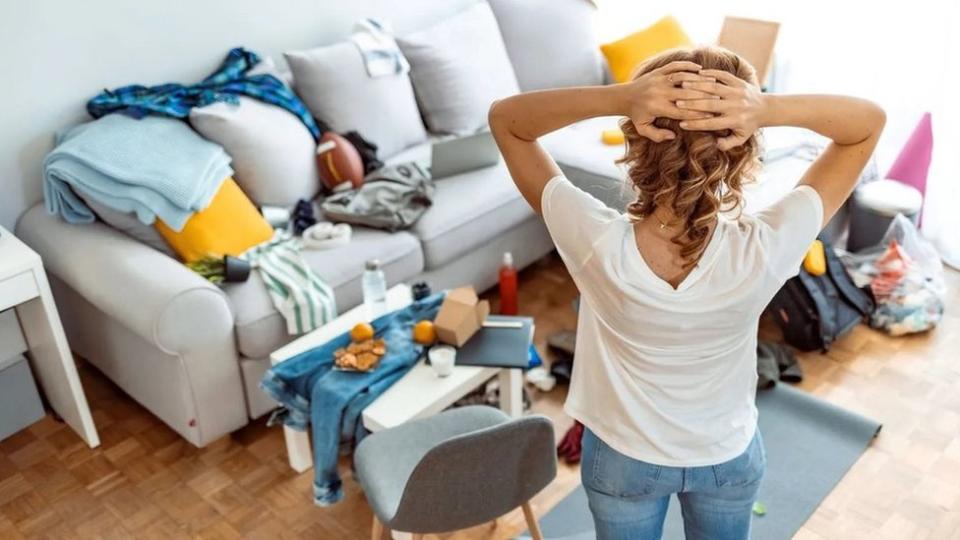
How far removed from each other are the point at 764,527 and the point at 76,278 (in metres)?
1.99

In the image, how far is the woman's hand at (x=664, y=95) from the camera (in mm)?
1257

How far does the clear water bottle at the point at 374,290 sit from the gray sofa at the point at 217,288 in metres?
0.18

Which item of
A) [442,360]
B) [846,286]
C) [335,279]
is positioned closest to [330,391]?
[442,360]

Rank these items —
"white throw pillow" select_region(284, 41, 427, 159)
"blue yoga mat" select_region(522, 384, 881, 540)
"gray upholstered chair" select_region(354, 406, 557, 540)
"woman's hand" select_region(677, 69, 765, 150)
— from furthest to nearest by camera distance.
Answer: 1. "white throw pillow" select_region(284, 41, 427, 159)
2. "blue yoga mat" select_region(522, 384, 881, 540)
3. "gray upholstered chair" select_region(354, 406, 557, 540)
4. "woman's hand" select_region(677, 69, 765, 150)

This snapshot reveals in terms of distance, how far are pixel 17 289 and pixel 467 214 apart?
137 cm

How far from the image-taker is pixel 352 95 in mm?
3297

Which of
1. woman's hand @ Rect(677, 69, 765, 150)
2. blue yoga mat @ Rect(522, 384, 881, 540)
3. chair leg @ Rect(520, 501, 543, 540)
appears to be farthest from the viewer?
blue yoga mat @ Rect(522, 384, 881, 540)

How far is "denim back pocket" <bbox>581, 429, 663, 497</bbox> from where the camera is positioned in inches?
58.3

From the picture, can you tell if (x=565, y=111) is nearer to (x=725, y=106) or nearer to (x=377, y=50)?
(x=725, y=106)

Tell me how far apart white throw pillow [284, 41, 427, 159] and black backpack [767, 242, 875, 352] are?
149cm

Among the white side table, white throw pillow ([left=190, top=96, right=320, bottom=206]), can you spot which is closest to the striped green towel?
white throw pillow ([left=190, top=96, right=320, bottom=206])

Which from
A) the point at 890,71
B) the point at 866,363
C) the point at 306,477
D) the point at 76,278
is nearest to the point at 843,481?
the point at 866,363

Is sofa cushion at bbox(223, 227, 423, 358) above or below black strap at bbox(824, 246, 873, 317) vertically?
above

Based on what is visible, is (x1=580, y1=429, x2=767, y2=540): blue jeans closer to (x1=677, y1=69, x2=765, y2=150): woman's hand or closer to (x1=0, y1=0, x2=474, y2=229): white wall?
(x1=677, y1=69, x2=765, y2=150): woman's hand
